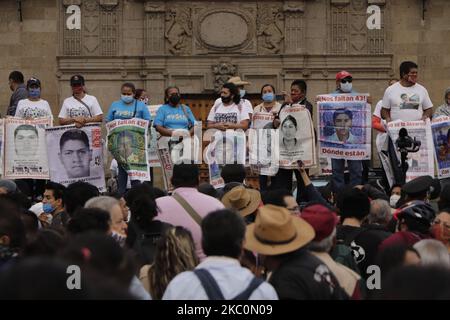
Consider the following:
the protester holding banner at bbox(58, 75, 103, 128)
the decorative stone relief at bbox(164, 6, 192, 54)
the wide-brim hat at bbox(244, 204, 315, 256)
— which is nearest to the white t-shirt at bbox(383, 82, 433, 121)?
→ the protester holding banner at bbox(58, 75, 103, 128)

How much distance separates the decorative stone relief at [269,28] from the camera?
85.8 feet

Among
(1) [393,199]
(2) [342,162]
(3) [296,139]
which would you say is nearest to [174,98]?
(3) [296,139]

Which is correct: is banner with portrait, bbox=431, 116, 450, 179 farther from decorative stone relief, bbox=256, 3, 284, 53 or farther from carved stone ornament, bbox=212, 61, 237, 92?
decorative stone relief, bbox=256, 3, 284, 53

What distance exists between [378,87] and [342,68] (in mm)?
850

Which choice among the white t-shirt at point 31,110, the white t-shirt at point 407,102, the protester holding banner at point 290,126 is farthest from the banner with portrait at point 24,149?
the white t-shirt at point 407,102

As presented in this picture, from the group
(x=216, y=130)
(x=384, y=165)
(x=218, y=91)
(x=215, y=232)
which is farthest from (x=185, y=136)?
(x=215, y=232)

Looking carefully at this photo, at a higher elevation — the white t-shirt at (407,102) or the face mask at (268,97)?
the face mask at (268,97)

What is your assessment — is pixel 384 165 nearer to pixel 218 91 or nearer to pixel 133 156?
pixel 133 156

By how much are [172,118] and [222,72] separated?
840 centimetres

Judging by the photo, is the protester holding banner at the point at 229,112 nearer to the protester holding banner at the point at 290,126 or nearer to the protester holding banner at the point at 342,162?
the protester holding banner at the point at 290,126

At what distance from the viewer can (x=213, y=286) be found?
667cm

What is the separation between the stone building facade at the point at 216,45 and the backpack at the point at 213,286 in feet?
63.5

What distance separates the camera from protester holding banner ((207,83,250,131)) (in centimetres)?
1772

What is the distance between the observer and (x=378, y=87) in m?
26.1
